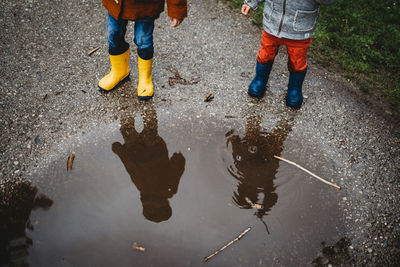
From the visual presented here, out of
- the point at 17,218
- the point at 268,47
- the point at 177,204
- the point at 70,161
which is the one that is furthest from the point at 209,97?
the point at 17,218

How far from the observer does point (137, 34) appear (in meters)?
2.86

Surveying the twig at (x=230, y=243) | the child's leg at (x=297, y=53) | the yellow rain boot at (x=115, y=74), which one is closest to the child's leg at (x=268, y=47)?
the child's leg at (x=297, y=53)

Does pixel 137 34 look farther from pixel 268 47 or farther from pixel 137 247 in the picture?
pixel 137 247

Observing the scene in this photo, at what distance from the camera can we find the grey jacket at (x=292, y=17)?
2.57m

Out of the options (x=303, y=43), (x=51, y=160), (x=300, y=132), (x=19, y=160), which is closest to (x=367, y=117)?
(x=300, y=132)

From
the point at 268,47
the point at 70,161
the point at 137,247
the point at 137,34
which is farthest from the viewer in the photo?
the point at 268,47

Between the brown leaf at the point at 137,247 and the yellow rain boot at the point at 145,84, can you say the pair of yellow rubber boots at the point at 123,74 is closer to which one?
the yellow rain boot at the point at 145,84

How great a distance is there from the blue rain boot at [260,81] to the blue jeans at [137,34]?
3.73ft

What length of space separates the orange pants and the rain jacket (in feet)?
2.81

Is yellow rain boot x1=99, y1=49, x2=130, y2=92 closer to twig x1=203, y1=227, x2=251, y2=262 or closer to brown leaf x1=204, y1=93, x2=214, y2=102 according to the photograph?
brown leaf x1=204, y1=93, x2=214, y2=102

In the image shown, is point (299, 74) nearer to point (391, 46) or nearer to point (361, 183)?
point (361, 183)

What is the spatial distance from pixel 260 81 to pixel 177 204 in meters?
1.61

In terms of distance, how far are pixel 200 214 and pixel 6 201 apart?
1574mm

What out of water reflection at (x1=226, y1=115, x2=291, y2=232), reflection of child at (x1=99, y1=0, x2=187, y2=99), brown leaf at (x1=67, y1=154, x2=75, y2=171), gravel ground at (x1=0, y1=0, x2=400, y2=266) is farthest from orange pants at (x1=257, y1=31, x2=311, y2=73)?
brown leaf at (x1=67, y1=154, x2=75, y2=171)
